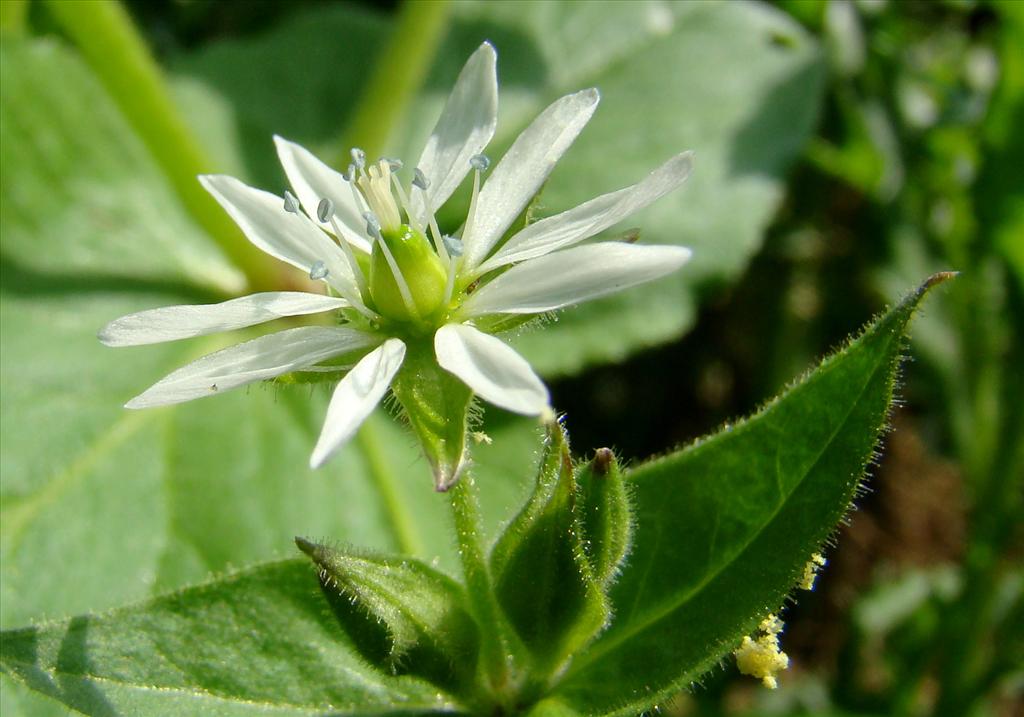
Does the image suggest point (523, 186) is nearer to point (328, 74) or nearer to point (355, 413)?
point (355, 413)

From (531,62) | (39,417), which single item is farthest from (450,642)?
(531,62)

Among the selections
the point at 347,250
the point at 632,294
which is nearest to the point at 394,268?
the point at 347,250

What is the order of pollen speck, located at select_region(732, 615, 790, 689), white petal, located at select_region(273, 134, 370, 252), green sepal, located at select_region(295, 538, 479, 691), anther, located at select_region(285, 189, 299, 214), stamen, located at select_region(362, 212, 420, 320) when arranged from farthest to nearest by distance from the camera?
1. white petal, located at select_region(273, 134, 370, 252)
2. anther, located at select_region(285, 189, 299, 214)
3. stamen, located at select_region(362, 212, 420, 320)
4. pollen speck, located at select_region(732, 615, 790, 689)
5. green sepal, located at select_region(295, 538, 479, 691)

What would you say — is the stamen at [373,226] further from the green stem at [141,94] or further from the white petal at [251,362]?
the green stem at [141,94]

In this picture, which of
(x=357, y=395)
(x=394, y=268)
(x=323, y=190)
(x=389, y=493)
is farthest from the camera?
(x=389, y=493)

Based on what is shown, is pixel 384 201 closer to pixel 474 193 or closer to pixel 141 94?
pixel 474 193

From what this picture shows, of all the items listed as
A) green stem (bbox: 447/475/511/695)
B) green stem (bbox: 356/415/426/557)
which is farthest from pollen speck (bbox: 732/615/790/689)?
green stem (bbox: 356/415/426/557)

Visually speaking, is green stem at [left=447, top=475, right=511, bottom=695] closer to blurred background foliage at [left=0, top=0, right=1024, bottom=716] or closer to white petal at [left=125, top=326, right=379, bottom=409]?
white petal at [left=125, top=326, right=379, bottom=409]
